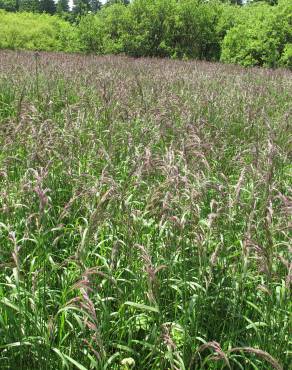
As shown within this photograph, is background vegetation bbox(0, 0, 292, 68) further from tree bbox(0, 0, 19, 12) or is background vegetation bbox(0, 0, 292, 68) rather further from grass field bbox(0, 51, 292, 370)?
tree bbox(0, 0, 19, 12)

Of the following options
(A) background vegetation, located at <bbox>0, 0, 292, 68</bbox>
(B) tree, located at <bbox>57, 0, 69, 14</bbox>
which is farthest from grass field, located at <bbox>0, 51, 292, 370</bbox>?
(B) tree, located at <bbox>57, 0, 69, 14</bbox>

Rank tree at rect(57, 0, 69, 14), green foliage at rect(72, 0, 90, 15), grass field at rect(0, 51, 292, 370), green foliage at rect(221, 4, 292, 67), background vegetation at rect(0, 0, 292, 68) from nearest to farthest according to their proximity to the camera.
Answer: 1. grass field at rect(0, 51, 292, 370)
2. green foliage at rect(221, 4, 292, 67)
3. background vegetation at rect(0, 0, 292, 68)
4. green foliage at rect(72, 0, 90, 15)
5. tree at rect(57, 0, 69, 14)

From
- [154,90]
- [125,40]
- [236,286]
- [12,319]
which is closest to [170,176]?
[236,286]

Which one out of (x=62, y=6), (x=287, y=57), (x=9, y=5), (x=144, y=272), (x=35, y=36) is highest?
(x=62, y=6)

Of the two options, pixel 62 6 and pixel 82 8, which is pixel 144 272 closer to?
pixel 82 8

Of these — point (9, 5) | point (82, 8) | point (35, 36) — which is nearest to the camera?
point (35, 36)

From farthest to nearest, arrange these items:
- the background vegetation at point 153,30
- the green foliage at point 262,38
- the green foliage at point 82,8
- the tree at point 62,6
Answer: the tree at point 62,6 → the green foliage at point 82,8 → the background vegetation at point 153,30 → the green foliage at point 262,38

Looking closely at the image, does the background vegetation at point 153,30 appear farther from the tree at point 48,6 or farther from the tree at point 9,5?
the tree at point 48,6

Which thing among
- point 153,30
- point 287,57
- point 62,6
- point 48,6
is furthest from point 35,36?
point 62,6

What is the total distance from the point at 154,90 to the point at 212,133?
198 cm

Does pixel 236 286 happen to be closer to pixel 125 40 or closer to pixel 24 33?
pixel 125 40

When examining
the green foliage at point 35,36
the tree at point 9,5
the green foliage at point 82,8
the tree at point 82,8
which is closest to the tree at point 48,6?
the tree at point 9,5

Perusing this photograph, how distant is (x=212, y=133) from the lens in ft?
14.8

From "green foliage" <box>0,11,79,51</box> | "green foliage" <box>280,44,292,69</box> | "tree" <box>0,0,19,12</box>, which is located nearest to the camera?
"green foliage" <box>280,44,292,69</box>
